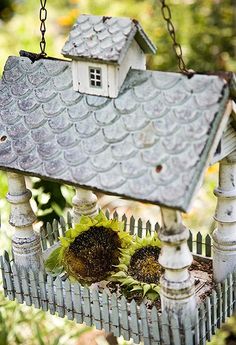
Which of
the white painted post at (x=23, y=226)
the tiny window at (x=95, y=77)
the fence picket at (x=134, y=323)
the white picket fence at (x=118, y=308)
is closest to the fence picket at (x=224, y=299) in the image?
the white picket fence at (x=118, y=308)

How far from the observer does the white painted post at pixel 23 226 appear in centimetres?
396

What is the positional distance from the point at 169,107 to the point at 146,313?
3.53ft

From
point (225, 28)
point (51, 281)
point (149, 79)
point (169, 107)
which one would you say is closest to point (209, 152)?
point (169, 107)

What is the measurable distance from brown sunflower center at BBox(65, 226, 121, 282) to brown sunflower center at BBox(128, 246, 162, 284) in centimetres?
12

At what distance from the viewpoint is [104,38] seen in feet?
11.4

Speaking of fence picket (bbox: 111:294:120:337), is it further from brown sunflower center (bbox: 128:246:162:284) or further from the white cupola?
the white cupola

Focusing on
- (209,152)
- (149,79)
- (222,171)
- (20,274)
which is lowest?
(20,274)

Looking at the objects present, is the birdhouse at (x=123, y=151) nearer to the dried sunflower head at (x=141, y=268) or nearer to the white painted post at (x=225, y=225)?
the white painted post at (x=225, y=225)

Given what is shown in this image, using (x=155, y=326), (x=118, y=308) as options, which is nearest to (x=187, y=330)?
(x=155, y=326)

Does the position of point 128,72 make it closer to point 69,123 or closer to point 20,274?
point 69,123

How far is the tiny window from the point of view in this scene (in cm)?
353

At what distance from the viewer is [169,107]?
10.7ft

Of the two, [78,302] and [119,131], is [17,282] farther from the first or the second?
[119,131]

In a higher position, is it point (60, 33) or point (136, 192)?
point (136, 192)
